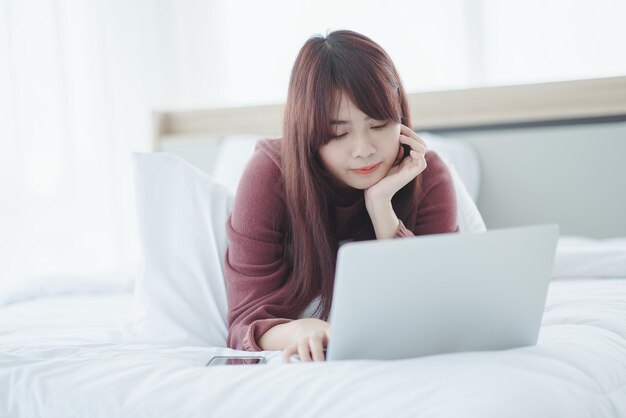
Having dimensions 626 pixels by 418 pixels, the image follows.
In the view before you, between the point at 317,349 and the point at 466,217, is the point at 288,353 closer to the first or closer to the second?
the point at 317,349

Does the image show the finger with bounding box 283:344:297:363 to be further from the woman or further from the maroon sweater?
the maroon sweater

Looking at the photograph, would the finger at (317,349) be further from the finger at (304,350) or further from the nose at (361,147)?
the nose at (361,147)

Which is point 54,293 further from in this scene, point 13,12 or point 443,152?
point 13,12

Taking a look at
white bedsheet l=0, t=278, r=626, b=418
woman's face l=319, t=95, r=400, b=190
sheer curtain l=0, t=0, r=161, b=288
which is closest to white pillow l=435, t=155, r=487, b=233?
woman's face l=319, t=95, r=400, b=190

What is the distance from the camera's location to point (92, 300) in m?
2.05

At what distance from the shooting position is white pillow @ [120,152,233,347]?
161cm

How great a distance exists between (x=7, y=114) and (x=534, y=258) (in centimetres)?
247

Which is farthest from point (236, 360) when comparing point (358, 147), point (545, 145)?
point (545, 145)

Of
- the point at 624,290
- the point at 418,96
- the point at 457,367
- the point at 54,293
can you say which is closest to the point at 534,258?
the point at 457,367

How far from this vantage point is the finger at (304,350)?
1148 millimetres

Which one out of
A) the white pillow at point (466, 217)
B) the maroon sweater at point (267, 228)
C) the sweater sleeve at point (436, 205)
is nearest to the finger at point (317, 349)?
the maroon sweater at point (267, 228)

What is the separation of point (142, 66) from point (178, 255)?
7.57ft

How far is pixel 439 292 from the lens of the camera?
3.34 feet

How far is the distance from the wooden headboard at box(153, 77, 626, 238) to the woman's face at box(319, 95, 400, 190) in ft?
4.07
